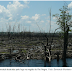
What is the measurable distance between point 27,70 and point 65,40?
790 centimetres

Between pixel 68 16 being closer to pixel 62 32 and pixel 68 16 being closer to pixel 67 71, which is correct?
pixel 62 32

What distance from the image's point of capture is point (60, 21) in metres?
17.4

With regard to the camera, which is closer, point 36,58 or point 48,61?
point 48,61

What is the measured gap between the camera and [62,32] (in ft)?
56.5

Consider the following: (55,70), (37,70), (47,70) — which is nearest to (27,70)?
(37,70)

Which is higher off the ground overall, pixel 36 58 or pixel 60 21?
pixel 60 21

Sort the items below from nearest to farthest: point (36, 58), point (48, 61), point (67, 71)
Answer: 1. point (67, 71)
2. point (48, 61)
3. point (36, 58)

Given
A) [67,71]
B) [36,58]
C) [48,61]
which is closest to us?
[67,71]

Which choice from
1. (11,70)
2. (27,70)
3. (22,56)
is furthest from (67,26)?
(22,56)

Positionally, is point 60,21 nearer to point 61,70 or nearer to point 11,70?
point 61,70

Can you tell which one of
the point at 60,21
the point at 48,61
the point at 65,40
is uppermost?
the point at 60,21

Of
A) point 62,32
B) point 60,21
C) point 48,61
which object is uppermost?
point 60,21

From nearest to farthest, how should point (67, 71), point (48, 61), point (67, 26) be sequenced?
point (67, 71) → point (67, 26) → point (48, 61)

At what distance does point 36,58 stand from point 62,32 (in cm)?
913
